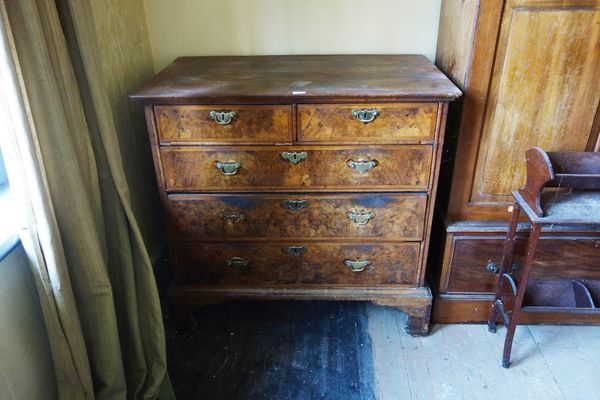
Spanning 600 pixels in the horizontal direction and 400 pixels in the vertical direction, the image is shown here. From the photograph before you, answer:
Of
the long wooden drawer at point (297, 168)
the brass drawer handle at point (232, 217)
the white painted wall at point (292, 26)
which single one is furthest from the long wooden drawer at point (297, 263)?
the white painted wall at point (292, 26)

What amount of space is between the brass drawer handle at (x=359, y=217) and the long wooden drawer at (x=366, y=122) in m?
0.27

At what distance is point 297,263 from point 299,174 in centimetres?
38

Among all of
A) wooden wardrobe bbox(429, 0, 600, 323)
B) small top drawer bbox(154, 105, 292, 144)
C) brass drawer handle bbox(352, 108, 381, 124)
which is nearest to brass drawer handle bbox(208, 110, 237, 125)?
small top drawer bbox(154, 105, 292, 144)

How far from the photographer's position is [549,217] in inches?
56.6

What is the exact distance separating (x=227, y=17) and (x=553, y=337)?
6.13 feet

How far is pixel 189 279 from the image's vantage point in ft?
5.96

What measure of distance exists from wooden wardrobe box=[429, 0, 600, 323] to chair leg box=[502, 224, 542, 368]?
0.20 metres

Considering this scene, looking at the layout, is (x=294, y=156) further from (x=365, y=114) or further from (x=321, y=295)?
(x=321, y=295)

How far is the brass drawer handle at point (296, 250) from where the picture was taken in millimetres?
1731

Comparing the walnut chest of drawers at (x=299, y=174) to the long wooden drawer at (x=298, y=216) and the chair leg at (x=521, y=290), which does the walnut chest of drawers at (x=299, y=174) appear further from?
the chair leg at (x=521, y=290)

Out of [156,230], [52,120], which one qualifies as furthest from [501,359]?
[52,120]

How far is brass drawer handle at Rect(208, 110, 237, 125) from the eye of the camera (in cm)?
148

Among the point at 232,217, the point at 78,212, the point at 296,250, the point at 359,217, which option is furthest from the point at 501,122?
the point at 78,212

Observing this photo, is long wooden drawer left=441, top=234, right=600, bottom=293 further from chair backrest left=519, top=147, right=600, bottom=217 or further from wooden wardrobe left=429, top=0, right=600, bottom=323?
chair backrest left=519, top=147, right=600, bottom=217
